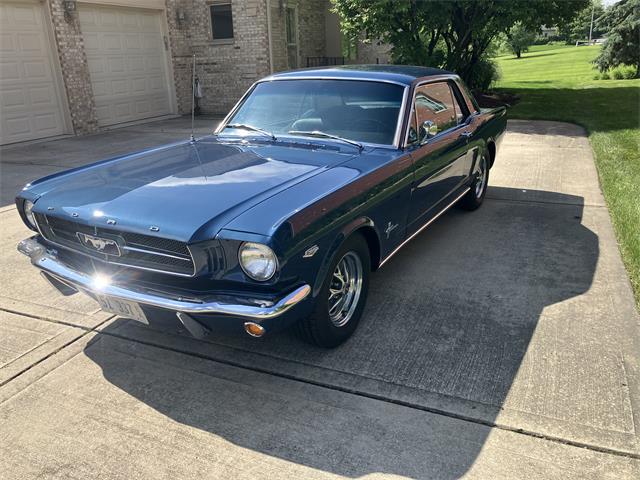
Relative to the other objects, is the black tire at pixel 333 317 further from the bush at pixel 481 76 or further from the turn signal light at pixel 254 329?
the bush at pixel 481 76

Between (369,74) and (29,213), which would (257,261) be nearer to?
(29,213)

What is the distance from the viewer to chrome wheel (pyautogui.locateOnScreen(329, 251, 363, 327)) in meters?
3.41

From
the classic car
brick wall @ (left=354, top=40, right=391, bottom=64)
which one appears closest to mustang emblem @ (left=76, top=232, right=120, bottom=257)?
the classic car

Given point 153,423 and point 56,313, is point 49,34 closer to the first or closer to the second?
point 56,313

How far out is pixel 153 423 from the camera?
2.82m

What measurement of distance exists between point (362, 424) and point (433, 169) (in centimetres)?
237

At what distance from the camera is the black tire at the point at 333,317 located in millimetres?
3084

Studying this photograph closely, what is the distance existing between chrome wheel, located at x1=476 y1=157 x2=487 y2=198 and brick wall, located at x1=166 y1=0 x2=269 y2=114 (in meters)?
10.4

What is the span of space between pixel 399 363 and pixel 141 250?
1655 millimetres

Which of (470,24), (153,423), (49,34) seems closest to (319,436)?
(153,423)

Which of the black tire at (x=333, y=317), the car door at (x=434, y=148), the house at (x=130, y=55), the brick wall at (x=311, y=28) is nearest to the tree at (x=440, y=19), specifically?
the house at (x=130, y=55)

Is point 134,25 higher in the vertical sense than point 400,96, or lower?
higher

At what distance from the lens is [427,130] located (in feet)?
13.5

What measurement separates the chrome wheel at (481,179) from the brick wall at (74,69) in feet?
31.5
